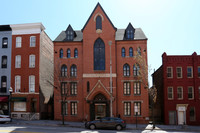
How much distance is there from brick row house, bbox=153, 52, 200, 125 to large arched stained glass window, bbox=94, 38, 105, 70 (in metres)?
9.18

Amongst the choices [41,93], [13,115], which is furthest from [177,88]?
[13,115]

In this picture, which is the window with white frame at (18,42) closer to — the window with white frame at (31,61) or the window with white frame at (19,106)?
the window with white frame at (31,61)

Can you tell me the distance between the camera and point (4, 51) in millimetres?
36969

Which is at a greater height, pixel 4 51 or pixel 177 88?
pixel 4 51

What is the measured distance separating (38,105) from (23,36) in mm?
11310

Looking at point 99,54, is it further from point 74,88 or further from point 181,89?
point 181,89

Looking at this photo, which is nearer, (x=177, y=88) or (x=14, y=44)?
(x=177, y=88)

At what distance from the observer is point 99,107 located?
3438cm

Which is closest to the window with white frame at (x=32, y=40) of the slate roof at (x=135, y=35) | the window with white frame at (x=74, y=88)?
the window with white frame at (x=74, y=88)

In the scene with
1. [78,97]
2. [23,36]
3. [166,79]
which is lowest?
[78,97]

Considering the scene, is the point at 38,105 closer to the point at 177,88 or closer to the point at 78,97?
the point at 78,97

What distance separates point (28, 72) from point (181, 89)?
2357 centimetres

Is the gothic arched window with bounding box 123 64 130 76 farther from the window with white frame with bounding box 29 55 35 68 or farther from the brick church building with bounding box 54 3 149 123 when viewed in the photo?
the window with white frame with bounding box 29 55 35 68

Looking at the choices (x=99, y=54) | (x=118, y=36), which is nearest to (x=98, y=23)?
(x=118, y=36)
